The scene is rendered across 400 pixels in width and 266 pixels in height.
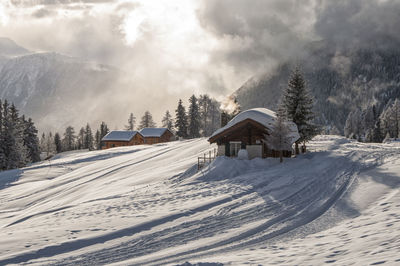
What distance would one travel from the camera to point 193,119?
76062mm

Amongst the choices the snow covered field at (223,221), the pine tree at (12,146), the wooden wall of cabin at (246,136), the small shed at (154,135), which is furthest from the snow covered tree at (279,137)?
the small shed at (154,135)

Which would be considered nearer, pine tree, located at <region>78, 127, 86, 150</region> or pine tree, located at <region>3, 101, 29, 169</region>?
pine tree, located at <region>3, 101, 29, 169</region>

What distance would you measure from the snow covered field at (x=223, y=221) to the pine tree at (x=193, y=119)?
51887mm

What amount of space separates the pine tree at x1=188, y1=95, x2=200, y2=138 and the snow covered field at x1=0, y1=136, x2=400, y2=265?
51.9 m

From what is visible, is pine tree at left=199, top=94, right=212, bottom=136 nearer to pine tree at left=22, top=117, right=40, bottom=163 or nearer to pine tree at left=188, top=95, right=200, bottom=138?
pine tree at left=188, top=95, right=200, bottom=138

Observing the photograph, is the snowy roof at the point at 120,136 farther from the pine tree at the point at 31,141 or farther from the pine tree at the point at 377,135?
the pine tree at the point at 377,135

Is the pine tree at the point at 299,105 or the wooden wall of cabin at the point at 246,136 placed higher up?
the pine tree at the point at 299,105

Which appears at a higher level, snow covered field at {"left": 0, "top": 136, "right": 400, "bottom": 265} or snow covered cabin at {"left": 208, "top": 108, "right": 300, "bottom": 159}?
snow covered cabin at {"left": 208, "top": 108, "right": 300, "bottom": 159}

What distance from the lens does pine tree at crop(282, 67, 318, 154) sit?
3666cm

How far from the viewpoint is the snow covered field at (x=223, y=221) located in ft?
28.7

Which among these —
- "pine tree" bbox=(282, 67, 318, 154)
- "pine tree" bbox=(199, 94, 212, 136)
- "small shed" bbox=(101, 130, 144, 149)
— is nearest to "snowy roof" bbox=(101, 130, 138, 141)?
"small shed" bbox=(101, 130, 144, 149)

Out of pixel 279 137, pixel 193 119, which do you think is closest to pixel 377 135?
pixel 193 119

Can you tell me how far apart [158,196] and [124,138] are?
2307 inches

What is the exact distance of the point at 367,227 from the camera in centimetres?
997
